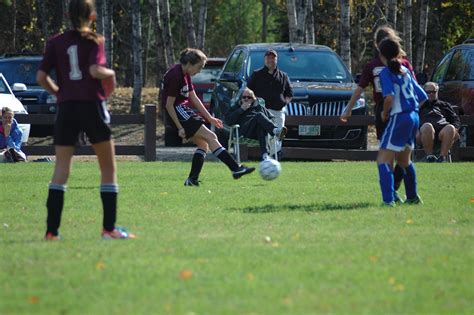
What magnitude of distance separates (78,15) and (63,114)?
2.64 feet

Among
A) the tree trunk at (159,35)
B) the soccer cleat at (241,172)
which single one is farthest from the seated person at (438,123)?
the tree trunk at (159,35)

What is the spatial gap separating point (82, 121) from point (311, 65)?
45.1 ft

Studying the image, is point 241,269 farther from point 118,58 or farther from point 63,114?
point 118,58

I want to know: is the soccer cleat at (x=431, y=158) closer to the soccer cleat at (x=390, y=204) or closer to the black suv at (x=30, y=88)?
the soccer cleat at (x=390, y=204)

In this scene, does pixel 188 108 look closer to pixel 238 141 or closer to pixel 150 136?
pixel 238 141

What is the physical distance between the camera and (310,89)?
2206 cm

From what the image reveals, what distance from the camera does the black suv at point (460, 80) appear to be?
72.5 ft

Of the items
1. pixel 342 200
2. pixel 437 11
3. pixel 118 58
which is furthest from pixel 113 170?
pixel 118 58

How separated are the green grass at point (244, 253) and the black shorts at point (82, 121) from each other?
33.6 inches

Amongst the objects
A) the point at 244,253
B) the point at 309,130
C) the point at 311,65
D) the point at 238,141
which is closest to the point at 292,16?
the point at 311,65

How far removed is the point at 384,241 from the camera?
946cm

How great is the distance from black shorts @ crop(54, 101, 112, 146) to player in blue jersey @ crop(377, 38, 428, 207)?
363cm

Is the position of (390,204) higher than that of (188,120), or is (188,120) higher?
(188,120)

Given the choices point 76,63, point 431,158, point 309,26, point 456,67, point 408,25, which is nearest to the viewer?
point 76,63
